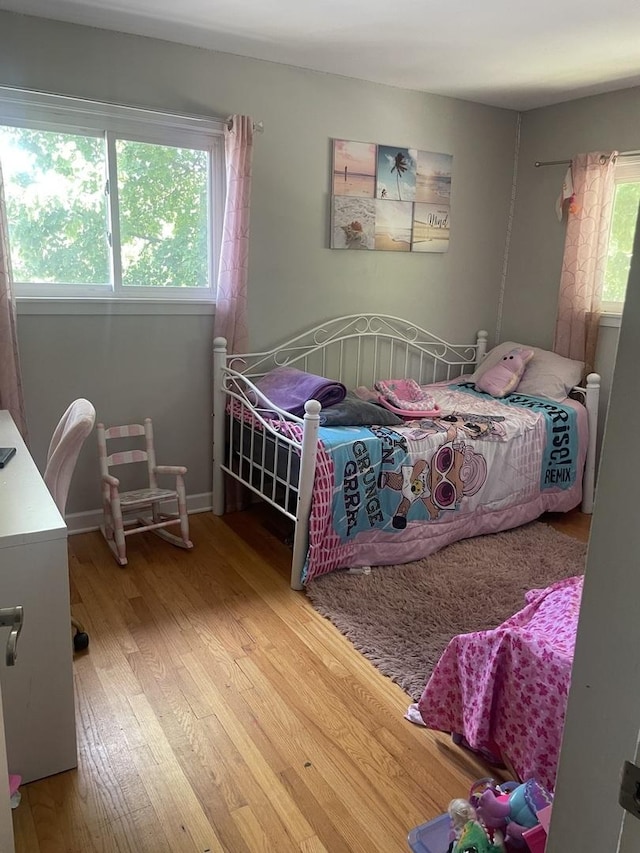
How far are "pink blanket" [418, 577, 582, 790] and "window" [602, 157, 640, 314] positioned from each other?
98.4 inches

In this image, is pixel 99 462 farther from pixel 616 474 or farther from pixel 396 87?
pixel 616 474

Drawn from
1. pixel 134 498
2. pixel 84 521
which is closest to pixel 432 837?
pixel 134 498

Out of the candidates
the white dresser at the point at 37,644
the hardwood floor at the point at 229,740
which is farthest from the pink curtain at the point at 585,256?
the white dresser at the point at 37,644

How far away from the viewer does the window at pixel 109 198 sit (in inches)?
108

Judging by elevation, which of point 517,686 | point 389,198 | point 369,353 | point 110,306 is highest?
point 389,198

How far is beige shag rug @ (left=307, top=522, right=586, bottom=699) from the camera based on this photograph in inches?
88.9

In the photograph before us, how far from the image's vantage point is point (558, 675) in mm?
1422

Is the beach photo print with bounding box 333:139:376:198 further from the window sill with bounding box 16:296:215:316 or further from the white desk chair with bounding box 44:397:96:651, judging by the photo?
the white desk chair with bounding box 44:397:96:651

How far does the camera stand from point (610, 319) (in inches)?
144

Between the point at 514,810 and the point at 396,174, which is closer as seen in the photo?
the point at 514,810

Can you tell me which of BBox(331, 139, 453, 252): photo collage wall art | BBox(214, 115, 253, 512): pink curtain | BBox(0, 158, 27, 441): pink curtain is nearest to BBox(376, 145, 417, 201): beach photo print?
BBox(331, 139, 453, 252): photo collage wall art

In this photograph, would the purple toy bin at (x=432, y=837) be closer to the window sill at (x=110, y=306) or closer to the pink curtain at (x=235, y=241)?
the pink curtain at (x=235, y=241)

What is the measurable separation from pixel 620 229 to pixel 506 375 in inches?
41.5

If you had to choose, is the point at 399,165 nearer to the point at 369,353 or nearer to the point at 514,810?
the point at 369,353
